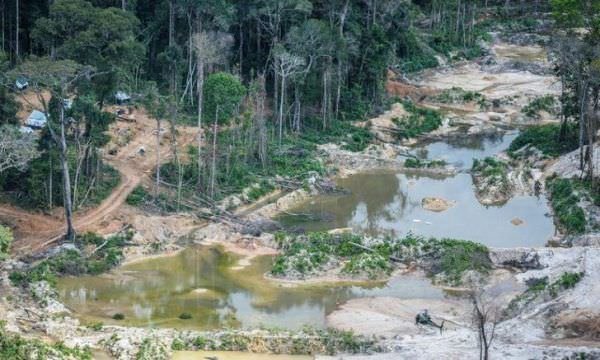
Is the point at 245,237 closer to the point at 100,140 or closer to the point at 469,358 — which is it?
the point at 100,140

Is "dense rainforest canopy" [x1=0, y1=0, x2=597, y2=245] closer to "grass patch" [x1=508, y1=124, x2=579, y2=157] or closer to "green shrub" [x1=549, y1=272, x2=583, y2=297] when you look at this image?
"grass patch" [x1=508, y1=124, x2=579, y2=157]

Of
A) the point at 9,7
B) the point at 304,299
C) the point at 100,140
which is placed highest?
the point at 9,7

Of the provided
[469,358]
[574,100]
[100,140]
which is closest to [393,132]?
[574,100]

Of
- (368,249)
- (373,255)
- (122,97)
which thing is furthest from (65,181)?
(122,97)

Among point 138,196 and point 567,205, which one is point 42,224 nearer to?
point 138,196

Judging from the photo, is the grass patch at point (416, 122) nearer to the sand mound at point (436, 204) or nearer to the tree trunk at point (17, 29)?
the sand mound at point (436, 204)

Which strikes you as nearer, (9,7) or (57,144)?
(57,144)

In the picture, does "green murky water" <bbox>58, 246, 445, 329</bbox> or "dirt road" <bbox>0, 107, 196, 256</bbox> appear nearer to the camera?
"green murky water" <bbox>58, 246, 445, 329</bbox>

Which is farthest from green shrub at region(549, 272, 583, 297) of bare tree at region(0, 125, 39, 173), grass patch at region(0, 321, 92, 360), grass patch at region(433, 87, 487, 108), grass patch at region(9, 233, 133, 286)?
grass patch at region(433, 87, 487, 108)
